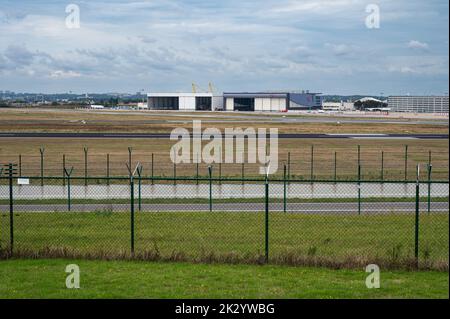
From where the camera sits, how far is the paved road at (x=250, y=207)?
24172 millimetres

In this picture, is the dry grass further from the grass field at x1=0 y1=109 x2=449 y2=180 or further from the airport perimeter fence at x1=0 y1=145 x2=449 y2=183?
the grass field at x1=0 y1=109 x2=449 y2=180

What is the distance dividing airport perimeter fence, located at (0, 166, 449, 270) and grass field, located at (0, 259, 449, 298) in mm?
650

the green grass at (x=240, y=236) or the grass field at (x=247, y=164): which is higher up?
the grass field at (x=247, y=164)

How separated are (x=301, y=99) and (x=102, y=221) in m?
180

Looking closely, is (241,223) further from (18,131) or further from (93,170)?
(18,131)

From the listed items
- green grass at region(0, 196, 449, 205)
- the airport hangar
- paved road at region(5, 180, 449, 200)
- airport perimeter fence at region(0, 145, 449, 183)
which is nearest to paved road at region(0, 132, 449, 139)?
airport perimeter fence at region(0, 145, 449, 183)

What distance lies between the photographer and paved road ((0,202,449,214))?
24172 mm

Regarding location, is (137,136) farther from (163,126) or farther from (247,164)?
(247,164)

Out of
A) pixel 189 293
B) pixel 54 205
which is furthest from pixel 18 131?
pixel 189 293

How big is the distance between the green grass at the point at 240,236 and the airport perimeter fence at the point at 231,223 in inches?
1.2

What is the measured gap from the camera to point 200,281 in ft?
40.1

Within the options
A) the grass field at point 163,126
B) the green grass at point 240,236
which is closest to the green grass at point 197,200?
the green grass at point 240,236

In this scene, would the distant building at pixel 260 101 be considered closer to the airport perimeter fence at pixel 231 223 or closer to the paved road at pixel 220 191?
the paved road at pixel 220 191

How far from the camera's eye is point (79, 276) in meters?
12.3
